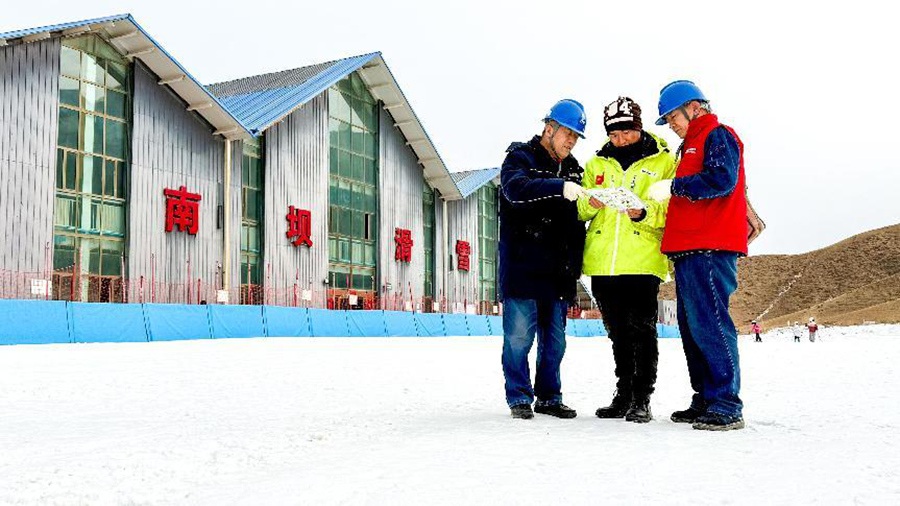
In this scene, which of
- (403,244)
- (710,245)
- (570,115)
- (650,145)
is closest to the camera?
(710,245)

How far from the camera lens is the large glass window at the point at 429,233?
35.8 m

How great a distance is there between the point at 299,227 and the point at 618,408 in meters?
24.5

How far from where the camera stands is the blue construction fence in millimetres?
15562

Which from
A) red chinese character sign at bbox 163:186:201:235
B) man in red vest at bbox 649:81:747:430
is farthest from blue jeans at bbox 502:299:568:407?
red chinese character sign at bbox 163:186:201:235

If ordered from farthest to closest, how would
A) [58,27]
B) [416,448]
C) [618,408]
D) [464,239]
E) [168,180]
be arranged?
[464,239]
[168,180]
[58,27]
[618,408]
[416,448]

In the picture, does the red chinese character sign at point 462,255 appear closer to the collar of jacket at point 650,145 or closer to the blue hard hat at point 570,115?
the blue hard hat at point 570,115

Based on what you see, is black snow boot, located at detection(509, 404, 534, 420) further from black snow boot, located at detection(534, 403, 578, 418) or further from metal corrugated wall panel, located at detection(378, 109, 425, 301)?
metal corrugated wall panel, located at detection(378, 109, 425, 301)

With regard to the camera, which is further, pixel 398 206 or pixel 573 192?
pixel 398 206

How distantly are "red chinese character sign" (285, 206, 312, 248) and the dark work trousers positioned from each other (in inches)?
943

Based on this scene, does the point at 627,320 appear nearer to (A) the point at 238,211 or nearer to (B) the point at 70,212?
(B) the point at 70,212

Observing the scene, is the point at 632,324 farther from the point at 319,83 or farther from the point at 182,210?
the point at 319,83

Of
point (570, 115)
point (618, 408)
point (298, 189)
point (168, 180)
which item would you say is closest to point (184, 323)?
point (168, 180)

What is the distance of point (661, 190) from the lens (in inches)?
171

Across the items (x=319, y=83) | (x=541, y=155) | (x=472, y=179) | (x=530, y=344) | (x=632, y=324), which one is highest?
(x=319, y=83)
